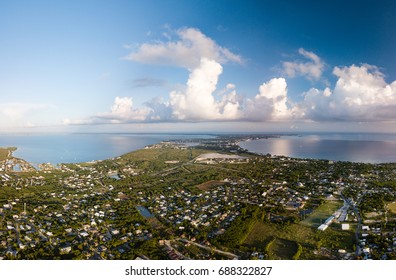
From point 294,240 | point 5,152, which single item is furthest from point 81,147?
point 294,240

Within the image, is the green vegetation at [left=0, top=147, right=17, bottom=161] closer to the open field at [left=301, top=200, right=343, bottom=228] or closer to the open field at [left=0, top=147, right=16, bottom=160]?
the open field at [left=0, top=147, right=16, bottom=160]

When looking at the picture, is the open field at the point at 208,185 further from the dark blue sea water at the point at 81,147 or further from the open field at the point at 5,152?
the open field at the point at 5,152

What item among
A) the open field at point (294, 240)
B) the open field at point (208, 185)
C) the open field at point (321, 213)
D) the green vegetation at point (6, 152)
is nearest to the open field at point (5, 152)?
the green vegetation at point (6, 152)

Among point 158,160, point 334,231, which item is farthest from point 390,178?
point 158,160

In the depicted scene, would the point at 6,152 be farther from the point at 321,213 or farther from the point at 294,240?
the point at 321,213

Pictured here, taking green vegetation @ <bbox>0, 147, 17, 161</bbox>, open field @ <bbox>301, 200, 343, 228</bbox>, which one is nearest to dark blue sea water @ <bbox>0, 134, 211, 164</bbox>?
green vegetation @ <bbox>0, 147, 17, 161</bbox>
